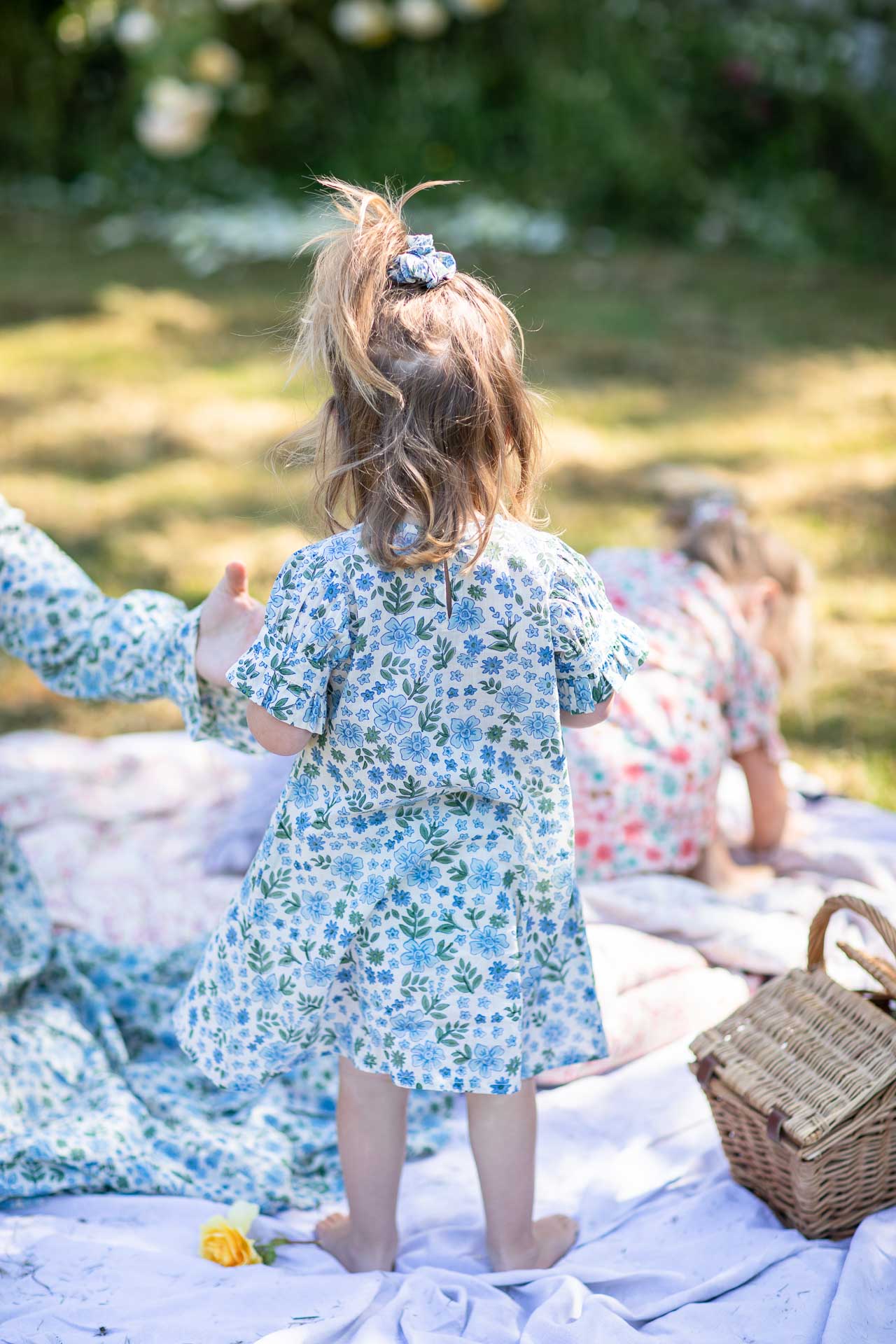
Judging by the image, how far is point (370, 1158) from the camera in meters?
1.88

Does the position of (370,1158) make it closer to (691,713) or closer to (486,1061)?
(486,1061)

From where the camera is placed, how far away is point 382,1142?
6.17 feet

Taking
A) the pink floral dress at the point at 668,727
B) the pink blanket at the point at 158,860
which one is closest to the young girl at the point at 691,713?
the pink floral dress at the point at 668,727

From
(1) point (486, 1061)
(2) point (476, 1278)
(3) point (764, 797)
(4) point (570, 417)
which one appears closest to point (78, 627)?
(1) point (486, 1061)

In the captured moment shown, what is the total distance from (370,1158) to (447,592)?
0.77m

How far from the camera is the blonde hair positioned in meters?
1.60

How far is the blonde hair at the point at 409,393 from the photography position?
1.60 metres

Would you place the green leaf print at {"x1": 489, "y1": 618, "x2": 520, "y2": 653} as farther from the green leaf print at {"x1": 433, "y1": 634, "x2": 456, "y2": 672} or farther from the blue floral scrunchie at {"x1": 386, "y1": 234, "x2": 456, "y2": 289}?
the blue floral scrunchie at {"x1": 386, "y1": 234, "x2": 456, "y2": 289}

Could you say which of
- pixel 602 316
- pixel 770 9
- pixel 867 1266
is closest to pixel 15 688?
pixel 867 1266

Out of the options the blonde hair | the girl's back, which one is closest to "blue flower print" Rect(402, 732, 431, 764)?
the girl's back

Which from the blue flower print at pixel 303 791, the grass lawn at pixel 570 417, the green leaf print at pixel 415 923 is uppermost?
the grass lawn at pixel 570 417

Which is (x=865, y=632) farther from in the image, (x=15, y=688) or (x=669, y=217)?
(x=669, y=217)

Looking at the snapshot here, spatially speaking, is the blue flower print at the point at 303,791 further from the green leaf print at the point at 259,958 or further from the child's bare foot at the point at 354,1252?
the child's bare foot at the point at 354,1252

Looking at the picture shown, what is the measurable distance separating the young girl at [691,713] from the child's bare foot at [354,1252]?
2.92 feet
